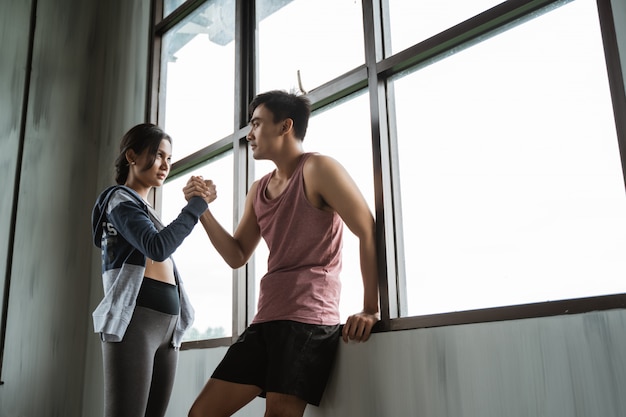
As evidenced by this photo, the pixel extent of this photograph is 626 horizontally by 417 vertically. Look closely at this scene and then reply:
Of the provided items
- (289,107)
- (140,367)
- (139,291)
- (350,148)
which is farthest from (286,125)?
(140,367)

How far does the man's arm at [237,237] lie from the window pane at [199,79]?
Result: 0.65 metres

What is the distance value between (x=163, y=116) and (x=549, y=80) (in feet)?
6.10

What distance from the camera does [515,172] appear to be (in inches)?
62.3

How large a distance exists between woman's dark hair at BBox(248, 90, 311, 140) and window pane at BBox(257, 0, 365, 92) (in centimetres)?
16

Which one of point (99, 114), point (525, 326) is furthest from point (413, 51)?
point (99, 114)

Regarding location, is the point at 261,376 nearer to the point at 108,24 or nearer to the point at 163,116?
the point at 163,116

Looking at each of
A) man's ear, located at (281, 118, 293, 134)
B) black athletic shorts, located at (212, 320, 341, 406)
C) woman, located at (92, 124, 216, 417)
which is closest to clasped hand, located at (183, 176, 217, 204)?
woman, located at (92, 124, 216, 417)

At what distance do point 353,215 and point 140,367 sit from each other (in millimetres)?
689

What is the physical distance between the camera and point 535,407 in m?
1.30

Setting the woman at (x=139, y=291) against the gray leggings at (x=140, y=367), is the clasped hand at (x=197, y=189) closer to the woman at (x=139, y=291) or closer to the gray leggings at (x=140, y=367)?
the woman at (x=139, y=291)

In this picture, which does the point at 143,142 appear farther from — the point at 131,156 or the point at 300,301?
the point at 300,301

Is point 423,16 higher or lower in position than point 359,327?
higher

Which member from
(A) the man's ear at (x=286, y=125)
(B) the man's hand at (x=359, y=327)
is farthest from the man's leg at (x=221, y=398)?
(A) the man's ear at (x=286, y=125)

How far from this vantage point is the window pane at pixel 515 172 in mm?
1416
